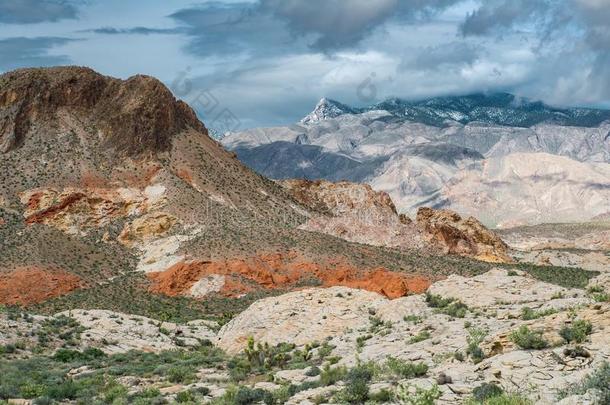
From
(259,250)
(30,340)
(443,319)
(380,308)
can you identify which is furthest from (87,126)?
(443,319)

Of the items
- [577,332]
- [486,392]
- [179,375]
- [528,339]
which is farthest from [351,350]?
[486,392]

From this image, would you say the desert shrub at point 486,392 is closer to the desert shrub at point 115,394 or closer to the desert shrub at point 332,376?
the desert shrub at point 332,376

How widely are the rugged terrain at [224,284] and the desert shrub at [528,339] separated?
0.06 meters

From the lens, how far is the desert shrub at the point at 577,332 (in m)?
19.1

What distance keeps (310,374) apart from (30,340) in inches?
757

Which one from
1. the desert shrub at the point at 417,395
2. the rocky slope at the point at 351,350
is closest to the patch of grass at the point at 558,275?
the rocky slope at the point at 351,350

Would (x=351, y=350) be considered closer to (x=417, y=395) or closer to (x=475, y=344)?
(x=475, y=344)

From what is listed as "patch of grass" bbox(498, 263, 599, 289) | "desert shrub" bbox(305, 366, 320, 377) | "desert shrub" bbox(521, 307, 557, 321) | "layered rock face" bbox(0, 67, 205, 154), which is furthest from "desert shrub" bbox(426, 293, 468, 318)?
"layered rock face" bbox(0, 67, 205, 154)

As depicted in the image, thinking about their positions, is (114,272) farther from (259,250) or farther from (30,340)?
(30,340)

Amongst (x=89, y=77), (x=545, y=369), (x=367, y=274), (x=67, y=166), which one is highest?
(x=89, y=77)

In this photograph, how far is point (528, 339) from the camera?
64.2ft

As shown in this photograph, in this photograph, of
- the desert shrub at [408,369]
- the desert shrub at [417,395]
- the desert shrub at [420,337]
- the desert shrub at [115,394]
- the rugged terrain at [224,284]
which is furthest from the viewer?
the desert shrub at [420,337]

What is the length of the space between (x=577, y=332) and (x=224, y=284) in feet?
157

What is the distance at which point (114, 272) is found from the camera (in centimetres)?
6806
